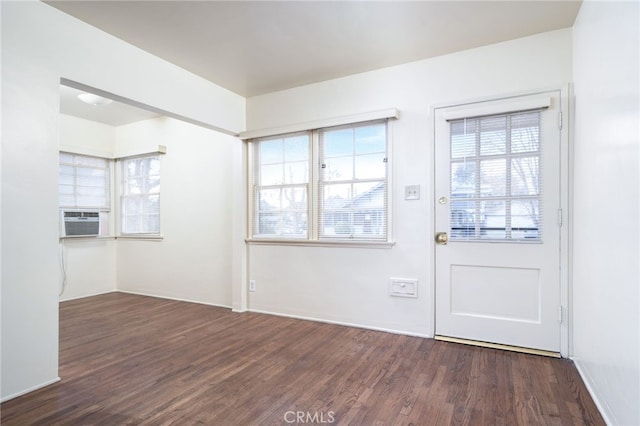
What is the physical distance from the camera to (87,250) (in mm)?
5043

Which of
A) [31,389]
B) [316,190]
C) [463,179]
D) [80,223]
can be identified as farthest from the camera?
[80,223]

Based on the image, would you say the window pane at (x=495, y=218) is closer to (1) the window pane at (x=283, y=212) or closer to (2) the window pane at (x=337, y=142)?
(2) the window pane at (x=337, y=142)

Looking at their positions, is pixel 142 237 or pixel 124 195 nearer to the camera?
pixel 142 237

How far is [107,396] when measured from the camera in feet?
6.80

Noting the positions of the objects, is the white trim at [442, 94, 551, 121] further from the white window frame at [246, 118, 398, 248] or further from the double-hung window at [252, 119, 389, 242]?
the double-hung window at [252, 119, 389, 242]

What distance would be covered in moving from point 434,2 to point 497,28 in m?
0.67

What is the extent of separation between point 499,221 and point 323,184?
1.72 m

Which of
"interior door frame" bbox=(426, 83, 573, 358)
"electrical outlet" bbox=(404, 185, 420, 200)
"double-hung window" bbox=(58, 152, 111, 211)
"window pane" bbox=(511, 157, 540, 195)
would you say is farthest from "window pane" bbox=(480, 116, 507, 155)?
"double-hung window" bbox=(58, 152, 111, 211)

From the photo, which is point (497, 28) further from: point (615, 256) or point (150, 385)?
point (150, 385)

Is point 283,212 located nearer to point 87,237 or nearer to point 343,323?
point 343,323

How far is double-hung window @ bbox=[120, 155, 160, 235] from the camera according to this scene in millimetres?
5059

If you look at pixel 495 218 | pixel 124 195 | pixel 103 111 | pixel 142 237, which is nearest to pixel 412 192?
pixel 495 218

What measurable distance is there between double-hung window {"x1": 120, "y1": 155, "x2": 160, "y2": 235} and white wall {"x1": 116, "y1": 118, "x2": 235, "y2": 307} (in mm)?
186

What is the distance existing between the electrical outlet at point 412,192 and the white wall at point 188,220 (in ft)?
6.87
